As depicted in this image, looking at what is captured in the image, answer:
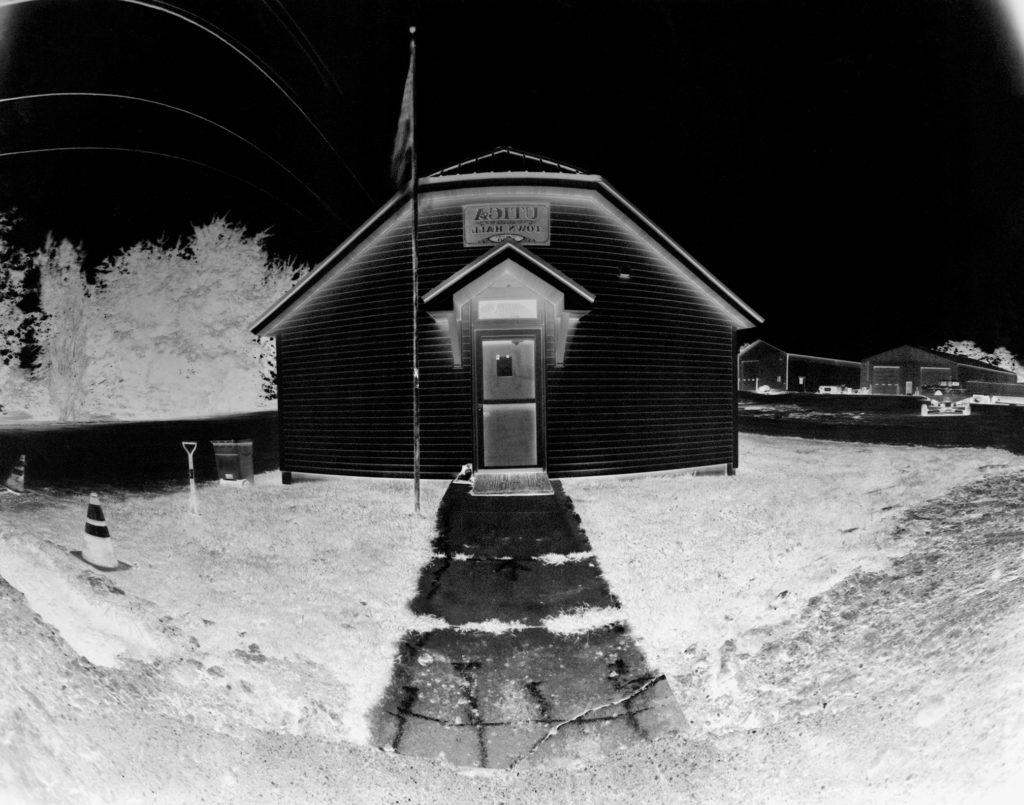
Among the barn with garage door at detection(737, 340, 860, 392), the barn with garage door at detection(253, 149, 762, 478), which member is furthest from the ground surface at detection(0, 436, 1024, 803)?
the barn with garage door at detection(253, 149, 762, 478)

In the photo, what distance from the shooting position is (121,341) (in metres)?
3.32

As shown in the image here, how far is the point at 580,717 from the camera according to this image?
2480 millimetres

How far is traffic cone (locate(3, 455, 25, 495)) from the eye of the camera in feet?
9.20

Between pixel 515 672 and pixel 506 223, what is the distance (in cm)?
623

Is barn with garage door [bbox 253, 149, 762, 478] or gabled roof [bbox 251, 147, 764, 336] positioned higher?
gabled roof [bbox 251, 147, 764, 336]

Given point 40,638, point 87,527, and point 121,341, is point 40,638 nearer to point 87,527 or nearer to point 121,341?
point 87,527

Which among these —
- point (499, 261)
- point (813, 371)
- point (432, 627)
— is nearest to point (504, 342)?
point (499, 261)

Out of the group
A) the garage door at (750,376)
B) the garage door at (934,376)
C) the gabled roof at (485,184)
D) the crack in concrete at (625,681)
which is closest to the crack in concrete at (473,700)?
the crack in concrete at (625,681)

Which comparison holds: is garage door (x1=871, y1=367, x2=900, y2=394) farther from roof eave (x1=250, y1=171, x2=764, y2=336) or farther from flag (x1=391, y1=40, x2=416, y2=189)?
flag (x1=391, y1=40, x2=416, y2=189)

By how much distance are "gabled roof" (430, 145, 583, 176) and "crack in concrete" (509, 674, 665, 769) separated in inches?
260

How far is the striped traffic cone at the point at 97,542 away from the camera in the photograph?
2482 mm

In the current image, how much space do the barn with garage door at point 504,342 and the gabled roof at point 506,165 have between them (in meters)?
0.02

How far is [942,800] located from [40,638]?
144 inches

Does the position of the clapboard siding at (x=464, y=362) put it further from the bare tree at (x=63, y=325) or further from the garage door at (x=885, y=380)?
the bare tree at (x=63, y=325)
